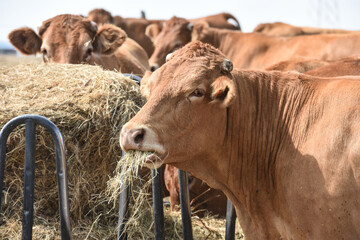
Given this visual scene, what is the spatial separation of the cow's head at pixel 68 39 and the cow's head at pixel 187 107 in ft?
11.2

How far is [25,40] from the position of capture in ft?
26.9

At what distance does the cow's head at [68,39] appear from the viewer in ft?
24.2

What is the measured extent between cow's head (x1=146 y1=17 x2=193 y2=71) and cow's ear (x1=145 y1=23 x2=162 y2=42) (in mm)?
1455

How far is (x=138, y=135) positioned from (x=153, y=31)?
10771 millimetres

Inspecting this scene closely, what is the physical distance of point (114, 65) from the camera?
808cm

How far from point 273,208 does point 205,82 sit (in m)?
1.10

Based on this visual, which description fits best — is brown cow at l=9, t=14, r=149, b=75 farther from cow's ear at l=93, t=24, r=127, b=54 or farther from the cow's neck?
the cow's neck

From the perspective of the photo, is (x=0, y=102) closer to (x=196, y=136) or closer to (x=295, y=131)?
(x=196, y=136)

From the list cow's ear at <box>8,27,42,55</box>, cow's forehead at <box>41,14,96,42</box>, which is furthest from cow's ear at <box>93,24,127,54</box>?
cow's ear at <box>8,27,42,55</box>

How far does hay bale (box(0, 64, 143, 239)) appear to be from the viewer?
4590mm

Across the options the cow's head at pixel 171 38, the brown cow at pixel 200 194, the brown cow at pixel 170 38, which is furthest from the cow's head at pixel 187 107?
the cow's head at pixel 171 38

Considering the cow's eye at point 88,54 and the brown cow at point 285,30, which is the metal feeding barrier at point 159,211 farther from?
the brown cow at point 285,30

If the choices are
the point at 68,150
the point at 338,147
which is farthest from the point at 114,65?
the point at 338,147

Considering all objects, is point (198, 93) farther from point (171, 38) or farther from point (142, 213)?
point (171, 38)
